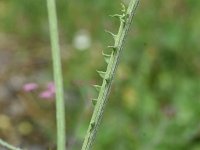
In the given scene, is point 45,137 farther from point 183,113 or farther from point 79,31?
point 79,31

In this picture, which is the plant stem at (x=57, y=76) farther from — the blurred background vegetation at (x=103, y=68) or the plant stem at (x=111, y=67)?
the blurred background vegetation at (x=103, y=68)

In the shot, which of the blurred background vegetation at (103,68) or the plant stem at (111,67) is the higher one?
the plant stem at (111,67)

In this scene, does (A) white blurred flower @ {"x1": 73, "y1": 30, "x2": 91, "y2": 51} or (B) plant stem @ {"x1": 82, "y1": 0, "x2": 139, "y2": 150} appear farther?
(A) white blurred flower @ {"x1": 73, "y1": 30, "x2": 91, "y2": 51}

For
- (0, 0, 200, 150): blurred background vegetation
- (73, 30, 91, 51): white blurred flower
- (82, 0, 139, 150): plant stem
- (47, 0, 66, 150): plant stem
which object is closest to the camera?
(82, 0, 139, 150): plant stem

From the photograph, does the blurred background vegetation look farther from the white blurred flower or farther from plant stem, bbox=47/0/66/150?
plant stem, bbox=47/0/66/150

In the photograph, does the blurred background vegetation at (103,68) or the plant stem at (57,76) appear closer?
the plant stem at (57,76)

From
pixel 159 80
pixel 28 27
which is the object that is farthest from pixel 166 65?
pixel 28 27

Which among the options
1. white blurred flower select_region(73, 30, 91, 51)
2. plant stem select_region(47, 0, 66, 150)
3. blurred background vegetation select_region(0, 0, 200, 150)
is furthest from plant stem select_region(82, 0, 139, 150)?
white blurred flower select_region(73, 30, 91, 51)

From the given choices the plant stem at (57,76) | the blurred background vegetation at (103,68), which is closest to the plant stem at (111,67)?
the plant stem at (57,76)
